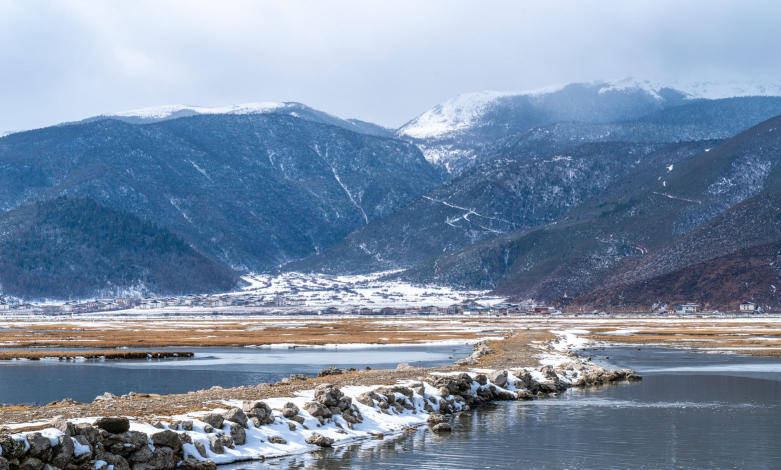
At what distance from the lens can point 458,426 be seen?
47.5 meters

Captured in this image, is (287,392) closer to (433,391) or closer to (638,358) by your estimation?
(433,391)

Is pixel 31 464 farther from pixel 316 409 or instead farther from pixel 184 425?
pixel 316 409

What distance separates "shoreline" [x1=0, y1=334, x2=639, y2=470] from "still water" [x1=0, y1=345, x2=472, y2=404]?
41.8 feet

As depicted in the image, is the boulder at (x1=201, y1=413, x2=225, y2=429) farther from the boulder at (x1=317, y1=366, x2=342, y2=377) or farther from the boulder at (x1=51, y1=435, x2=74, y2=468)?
the boulder at (x1=317, y1=366, x2=342, y2=377)

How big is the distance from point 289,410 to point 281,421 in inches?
A: 34.7

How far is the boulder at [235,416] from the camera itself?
38.9 metres

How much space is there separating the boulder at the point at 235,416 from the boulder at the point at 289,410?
340 centimetres

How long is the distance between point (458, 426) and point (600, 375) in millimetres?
25016

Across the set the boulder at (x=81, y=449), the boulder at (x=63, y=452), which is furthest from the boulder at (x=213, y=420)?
the boulder at (x=63, y=452)

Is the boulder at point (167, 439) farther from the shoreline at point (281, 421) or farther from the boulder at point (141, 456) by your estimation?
the boulder at point (141, 456)

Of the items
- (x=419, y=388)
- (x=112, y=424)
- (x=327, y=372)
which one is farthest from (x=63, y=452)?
(x=327, y=372)

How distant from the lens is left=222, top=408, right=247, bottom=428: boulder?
38938 millimetres

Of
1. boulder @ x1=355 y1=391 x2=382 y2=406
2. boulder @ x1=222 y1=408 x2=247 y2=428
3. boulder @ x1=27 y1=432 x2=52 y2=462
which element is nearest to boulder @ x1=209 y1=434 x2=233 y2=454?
boulder @ x1=222 y1=408 x2=247 y2=428

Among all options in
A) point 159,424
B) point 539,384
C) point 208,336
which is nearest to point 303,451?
point 159,424
